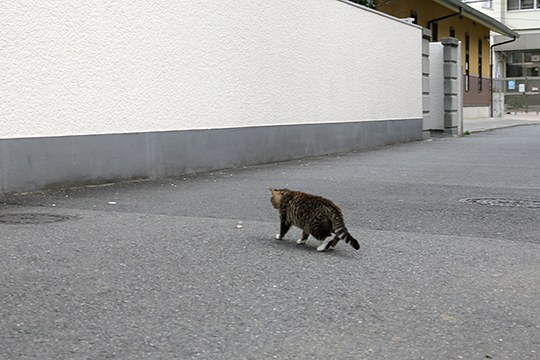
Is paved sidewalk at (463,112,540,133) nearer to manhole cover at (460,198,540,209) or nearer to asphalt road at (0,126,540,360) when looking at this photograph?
manhole cover at (460,198,540,209)

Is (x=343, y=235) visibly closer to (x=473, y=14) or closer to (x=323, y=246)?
(x=323, y=246)

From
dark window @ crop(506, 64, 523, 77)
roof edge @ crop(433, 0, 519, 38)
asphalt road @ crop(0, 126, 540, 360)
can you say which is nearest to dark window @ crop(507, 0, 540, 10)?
dark window @ crop(506, 64, 523, 77)

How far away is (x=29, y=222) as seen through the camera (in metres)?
7.47

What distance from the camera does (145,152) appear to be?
36.7 feet

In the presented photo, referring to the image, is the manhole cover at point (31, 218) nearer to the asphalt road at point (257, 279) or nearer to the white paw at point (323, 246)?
the asphalt road at point (257, 279)

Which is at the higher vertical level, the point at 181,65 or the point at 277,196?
the point at 181,65

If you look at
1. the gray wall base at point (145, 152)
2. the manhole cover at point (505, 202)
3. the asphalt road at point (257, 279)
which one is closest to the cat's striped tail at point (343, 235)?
the asphalt road at point (257, 279)

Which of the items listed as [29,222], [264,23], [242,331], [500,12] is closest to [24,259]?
[29,222]

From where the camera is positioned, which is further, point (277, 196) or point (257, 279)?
point (277, 196)

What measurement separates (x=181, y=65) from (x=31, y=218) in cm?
Result: 475

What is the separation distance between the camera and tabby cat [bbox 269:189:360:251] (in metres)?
6.20

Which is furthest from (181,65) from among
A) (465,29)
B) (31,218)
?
(465,29)

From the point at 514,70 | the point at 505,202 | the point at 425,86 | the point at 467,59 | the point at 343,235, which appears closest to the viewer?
the point at 343,235

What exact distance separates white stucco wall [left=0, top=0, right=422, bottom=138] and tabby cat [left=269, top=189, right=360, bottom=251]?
394 cm
